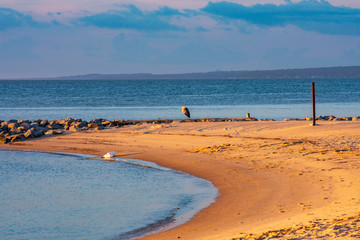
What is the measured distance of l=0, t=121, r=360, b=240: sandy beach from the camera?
829cm

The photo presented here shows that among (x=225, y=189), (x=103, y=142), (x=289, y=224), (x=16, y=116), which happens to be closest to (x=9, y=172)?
(x=103, y=142)

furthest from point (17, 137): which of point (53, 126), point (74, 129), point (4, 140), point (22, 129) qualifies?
point (53, 126)

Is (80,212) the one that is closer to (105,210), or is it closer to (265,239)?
(105,210)

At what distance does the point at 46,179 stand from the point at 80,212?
423 centimetres

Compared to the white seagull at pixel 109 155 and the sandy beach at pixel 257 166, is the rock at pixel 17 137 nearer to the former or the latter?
the sandy beach at pixel 257 166

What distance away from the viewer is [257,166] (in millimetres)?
14094

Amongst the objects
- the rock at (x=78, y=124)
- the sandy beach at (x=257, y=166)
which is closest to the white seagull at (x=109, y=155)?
the sandy beach at (x=257, y=166)

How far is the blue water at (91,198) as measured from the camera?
9470mm

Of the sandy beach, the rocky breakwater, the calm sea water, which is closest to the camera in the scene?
the sandy beach

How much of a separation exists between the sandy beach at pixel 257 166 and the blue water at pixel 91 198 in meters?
0.68

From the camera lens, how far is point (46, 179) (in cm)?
1448

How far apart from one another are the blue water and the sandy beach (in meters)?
0.68

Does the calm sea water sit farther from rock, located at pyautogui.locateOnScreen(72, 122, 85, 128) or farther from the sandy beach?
the sandy beach

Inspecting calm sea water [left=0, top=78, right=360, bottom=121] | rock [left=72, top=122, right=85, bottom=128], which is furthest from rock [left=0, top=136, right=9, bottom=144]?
calm sea water [left=0, top=78, right=360, bottom=121]
